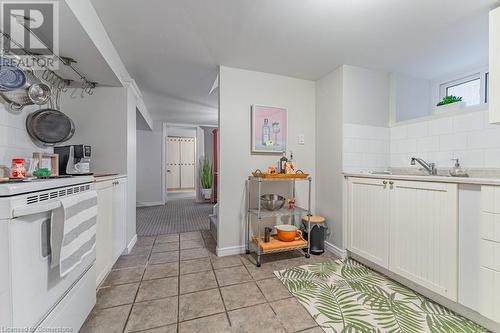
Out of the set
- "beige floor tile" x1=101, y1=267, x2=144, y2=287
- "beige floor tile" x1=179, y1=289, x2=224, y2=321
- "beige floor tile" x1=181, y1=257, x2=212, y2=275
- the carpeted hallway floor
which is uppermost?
"beige floor tile" x1=179, y1=289, x2=224, y2=321

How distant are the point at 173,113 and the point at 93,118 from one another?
7.99 feet

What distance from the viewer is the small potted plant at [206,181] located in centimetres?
556

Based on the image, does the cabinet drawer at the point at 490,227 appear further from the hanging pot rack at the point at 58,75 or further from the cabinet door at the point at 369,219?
the hanging pot rack at the point at 58,75

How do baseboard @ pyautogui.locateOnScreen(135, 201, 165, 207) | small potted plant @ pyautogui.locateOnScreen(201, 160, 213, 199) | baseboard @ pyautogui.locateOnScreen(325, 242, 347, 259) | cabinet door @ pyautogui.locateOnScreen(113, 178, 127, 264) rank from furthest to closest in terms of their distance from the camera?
small potted plant @ pyautogui.locateOnScreen(201, 160, 213, 199)
baseboard @ pyautogui.locateOnScreen(135, 201, 165, 207)
baseboard @ pyautogui.locateOnScreen(325, 242, 347, 259)
cabinet door @ pyautogui.locateOnScreen(113, 178, 127, 264)

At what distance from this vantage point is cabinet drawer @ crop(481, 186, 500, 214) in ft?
3.71

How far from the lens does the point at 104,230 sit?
1.64m

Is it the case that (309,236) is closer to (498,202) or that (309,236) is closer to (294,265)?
(294,265)

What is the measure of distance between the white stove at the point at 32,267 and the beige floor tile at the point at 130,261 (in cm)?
91

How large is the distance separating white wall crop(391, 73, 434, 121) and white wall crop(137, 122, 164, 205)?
192 inches

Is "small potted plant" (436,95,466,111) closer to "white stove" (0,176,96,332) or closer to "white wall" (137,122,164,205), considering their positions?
"white stove" (0,176,96,332)

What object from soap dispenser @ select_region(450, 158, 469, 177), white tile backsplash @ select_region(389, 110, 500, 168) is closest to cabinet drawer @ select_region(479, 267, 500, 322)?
soap dispenser @ select_region(450, 158, 469, 177)

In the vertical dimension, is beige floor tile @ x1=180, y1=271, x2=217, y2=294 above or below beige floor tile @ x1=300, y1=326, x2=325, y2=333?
below

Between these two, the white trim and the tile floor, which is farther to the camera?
the white trim

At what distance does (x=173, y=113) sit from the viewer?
4.53 metres
